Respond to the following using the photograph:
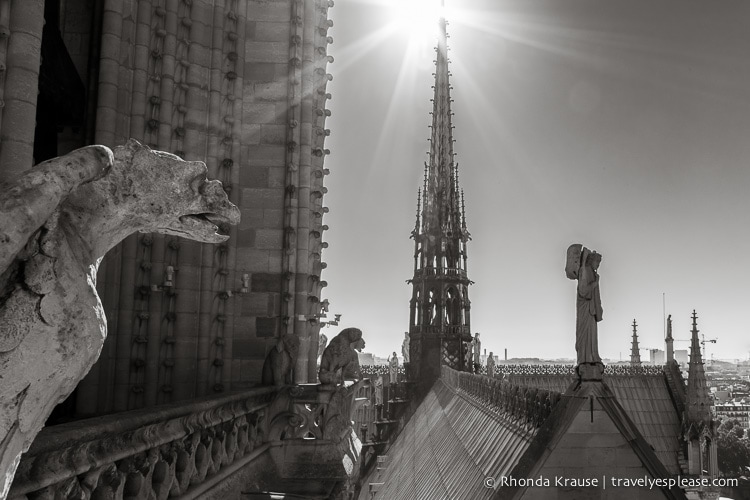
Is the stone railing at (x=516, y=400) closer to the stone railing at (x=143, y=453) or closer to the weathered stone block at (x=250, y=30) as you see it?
the stone railing at (x=143, y=453)

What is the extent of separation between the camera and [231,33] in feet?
35.4

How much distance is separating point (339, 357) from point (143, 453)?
18.7 feet

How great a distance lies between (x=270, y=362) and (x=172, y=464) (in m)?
4.93

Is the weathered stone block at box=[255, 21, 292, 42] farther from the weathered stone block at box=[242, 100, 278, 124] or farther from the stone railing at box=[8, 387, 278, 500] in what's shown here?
the stone railing at box=[8, 387, 278, 500]

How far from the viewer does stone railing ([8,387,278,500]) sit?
327 centimetres

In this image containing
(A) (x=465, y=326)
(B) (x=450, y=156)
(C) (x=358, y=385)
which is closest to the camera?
(C) (x=358, y=385)

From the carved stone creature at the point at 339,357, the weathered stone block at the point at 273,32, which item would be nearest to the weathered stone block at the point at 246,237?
the carved stone creature at the point at 339,357

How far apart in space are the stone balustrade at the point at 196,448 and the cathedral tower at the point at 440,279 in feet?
84.9

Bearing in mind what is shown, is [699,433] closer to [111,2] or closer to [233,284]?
[233,284]

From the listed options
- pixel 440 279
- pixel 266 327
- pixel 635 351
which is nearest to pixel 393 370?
pixel 440 279

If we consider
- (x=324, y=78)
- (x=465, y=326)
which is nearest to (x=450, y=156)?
(x=465, y=326)

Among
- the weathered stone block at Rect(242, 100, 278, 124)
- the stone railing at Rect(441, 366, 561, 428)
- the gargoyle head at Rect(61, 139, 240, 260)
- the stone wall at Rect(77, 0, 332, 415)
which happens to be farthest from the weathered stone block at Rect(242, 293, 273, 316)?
the gargoyle head at Rect(61, 139, 240, 260)

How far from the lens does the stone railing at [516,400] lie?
35.5 ft

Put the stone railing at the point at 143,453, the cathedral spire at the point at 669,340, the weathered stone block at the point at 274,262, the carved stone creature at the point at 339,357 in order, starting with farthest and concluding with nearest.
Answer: the cathedral spire at the point at 669,340 < the weathered stone block at the point at 274,262 < the carved stone creature at the point at 339,357 < the stone railing at the point at 143,453
